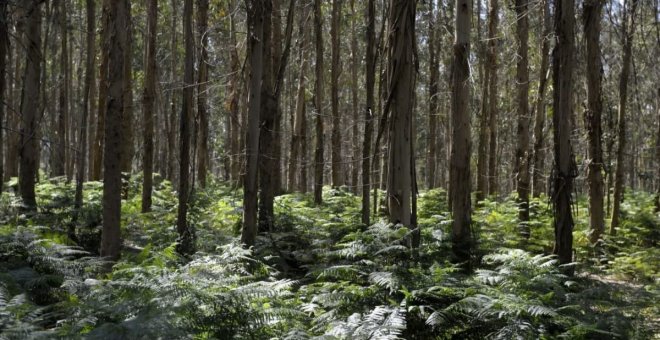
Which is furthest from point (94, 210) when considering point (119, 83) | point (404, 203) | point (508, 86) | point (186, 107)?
point (508, 86)

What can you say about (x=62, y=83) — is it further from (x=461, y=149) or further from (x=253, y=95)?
(x=461, y=149)

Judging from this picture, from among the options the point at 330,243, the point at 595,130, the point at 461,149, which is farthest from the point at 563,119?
the point at 330,243

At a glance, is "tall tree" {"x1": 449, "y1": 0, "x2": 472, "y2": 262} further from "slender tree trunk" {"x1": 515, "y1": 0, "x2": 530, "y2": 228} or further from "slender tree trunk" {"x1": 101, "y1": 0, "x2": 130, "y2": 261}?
"slender tree trunk" {"x1": 515, "y1": 0, "x2": 530, "y2": 228}

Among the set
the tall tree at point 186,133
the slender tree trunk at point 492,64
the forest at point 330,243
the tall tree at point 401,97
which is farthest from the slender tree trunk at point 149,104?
the slender tree trunk at point 492,64

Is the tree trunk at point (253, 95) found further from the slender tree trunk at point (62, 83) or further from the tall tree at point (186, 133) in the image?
the slender tree trunk at point (62, 83)

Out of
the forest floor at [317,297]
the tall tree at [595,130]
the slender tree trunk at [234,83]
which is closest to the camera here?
the forest floor at [317,297]

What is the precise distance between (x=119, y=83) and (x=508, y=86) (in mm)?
18750

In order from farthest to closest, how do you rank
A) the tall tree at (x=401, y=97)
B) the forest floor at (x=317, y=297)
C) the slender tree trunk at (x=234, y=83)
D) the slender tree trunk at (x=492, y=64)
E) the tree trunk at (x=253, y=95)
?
the slender tree trunk at (x=492, y=64), the slender tree trunk at (x=234, y=83), the tree trunk at (x=253, y=95), the tall tree at (x=401, y=97), the forest floor at (x=317, y=297)

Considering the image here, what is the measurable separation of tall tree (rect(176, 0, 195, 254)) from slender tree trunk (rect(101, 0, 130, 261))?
4.05 feet

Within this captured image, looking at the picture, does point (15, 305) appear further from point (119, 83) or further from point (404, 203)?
point (404, 203)

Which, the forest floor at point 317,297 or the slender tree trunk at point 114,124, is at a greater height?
the slender tree trunk at point 114,124

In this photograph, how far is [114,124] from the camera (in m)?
7.03

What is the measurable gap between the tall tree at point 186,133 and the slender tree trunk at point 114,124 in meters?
1.24

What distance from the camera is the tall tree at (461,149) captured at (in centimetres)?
798
